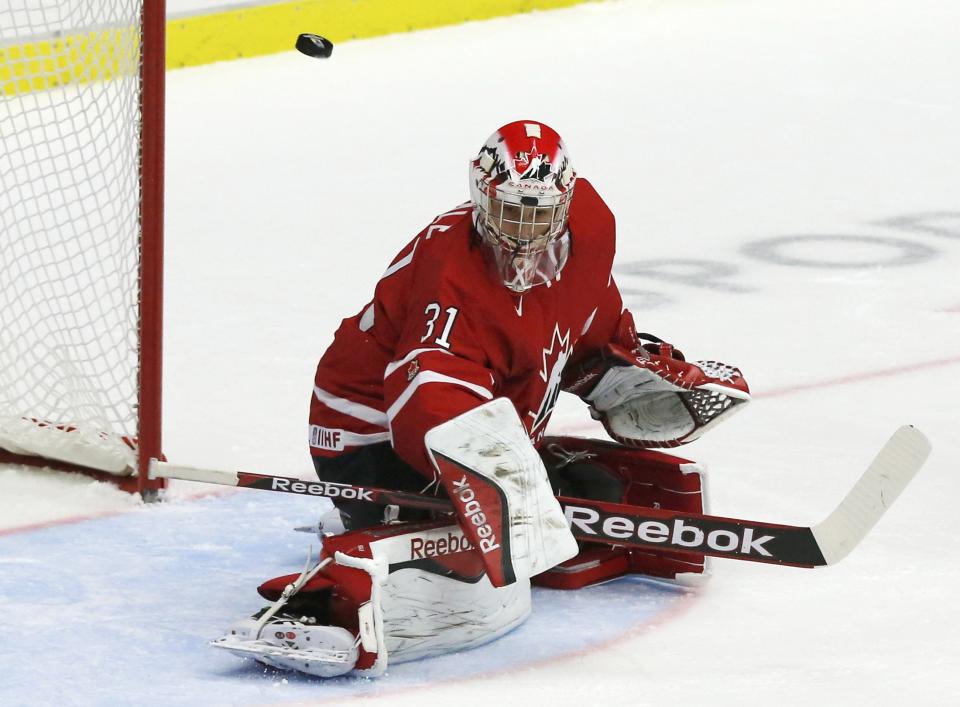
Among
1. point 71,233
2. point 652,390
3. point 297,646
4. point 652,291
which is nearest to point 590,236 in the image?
point 652,390

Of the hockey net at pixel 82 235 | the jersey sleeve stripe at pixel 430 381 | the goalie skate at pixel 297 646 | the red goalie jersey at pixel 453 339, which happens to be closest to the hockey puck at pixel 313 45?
the hockey net at pixel 82 235

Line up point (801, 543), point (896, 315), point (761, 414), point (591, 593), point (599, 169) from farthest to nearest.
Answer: point (599, 169)
point (896, 315)
point (761, 414)
point (591, 593)
point (801, 543)

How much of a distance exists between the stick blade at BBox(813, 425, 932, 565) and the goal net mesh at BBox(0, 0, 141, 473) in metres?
1.29

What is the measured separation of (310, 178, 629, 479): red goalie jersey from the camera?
2.55 m

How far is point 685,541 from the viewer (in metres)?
2.65

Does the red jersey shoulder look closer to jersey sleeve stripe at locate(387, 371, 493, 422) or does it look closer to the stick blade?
jersey sleeve stripe at locate(387, 371, 493, 422)

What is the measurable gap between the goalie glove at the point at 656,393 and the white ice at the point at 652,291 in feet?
0.77

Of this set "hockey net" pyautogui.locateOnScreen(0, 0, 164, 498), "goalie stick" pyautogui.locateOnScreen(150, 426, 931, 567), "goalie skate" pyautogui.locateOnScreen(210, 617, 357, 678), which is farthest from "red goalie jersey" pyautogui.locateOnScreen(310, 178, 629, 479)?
"hockey net" pyautogui.locateOnScreen(0, 0, 164, 498)

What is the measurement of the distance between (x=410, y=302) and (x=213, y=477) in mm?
560

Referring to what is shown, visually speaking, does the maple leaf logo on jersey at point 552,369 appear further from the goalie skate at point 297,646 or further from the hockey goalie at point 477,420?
the goalie skate at point 297,646

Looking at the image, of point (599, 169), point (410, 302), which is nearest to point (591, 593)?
point (410, 302)

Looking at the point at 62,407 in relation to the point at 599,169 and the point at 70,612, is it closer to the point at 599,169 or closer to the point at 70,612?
the point at 70,612

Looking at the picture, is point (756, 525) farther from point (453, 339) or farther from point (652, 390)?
point (453, 339)

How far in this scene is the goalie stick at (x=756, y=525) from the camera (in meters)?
2.63
